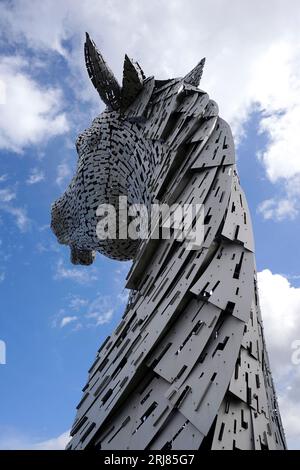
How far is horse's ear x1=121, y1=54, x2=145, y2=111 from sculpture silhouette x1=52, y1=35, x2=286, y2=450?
3.35ft

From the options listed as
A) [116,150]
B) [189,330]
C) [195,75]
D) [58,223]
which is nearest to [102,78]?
[116,150]

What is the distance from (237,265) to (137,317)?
4.69 ft

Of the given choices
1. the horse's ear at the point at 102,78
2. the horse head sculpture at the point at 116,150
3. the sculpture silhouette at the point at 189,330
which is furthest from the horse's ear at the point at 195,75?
the horse's ear at the point at 102,78

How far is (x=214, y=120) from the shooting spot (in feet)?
22.3

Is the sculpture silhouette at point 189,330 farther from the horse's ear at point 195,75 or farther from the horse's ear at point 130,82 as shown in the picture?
the horse's ear at point 130,82

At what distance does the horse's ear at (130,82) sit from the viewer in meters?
9.05

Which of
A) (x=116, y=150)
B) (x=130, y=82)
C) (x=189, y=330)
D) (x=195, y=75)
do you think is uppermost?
(x=195, y=75)

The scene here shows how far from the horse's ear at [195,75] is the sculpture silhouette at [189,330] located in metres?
0.52

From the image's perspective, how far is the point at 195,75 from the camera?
9.09 m

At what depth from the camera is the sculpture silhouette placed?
14.1ft

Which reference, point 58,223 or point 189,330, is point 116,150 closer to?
point 58,223

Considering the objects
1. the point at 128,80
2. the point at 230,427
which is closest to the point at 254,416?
the point at 230,427

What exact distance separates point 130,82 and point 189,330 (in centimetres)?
567
